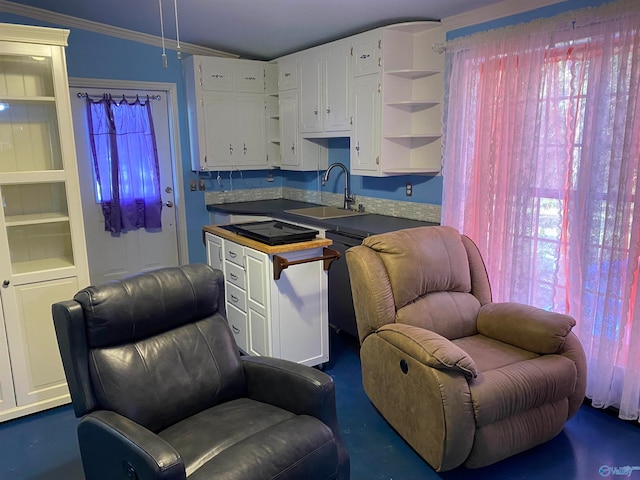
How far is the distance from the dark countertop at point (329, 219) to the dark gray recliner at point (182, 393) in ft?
4.88

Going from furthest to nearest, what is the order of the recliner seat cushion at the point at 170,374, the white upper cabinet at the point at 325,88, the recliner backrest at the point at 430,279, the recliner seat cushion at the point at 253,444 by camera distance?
the white upper cabinet at the point at 325,88
the recliner backrest at the point at 430,279
the recliner seat cushion at the point at 170,374
the recliner seat cushion at the point at 253,444

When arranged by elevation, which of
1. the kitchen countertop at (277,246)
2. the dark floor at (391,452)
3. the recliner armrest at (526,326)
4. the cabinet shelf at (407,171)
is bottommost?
the dark floor at (391,452)

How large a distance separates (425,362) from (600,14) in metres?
1.95

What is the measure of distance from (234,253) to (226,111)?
6.45 ft

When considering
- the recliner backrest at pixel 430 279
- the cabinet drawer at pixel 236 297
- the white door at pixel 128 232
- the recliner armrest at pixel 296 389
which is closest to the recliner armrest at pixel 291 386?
the recliner armrest at pixel 296 389

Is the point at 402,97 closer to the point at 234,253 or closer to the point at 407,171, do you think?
the point at 407,171

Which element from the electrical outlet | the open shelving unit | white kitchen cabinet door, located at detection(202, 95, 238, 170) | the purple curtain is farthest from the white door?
the electrical outlet

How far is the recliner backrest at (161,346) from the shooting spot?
1812mm

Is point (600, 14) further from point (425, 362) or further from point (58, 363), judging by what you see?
point (58, 363)

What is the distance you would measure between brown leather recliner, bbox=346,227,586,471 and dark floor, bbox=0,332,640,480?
0.36ft

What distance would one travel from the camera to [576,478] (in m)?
2.16

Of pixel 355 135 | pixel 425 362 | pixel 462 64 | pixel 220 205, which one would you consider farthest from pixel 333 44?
pixel 425 362

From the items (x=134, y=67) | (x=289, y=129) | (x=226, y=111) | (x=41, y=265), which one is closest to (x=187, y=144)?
(x=226, y=111)

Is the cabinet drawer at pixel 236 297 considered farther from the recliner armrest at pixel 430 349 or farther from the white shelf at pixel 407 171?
the white shelf at pixel 407 171
